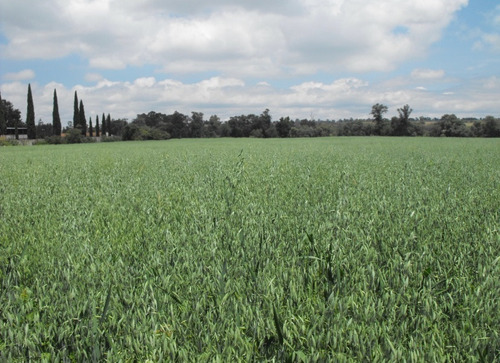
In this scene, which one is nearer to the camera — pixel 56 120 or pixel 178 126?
pixel 56 120

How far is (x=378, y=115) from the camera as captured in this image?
388ft

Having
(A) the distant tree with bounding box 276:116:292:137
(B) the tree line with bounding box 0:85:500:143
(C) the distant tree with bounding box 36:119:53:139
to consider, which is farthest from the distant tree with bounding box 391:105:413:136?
(C) the distant tree with bounding box 36:119:53:139

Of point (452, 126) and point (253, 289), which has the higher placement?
point (452, 126)

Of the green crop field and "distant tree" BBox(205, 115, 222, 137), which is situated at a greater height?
"distant tree" BBox(205, 115, 222, 137)

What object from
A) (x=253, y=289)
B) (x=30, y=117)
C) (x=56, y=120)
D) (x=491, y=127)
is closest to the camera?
(x=253, y=289)

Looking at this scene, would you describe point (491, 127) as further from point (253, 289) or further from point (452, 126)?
point (253, 289)

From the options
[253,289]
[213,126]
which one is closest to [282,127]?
[213,126]

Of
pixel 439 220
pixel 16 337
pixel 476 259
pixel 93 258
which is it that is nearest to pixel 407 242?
pixel 476 259

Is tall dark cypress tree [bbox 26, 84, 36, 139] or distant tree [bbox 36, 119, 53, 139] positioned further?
distant tree [bbox 36, 119, 53, 139]

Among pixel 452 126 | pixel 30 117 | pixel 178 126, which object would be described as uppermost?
pixel 30 117

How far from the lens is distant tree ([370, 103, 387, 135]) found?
113275 mm

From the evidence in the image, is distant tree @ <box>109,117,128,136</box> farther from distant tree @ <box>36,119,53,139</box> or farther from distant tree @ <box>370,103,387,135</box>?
distant tree @ <box>370,103,387,135</box>

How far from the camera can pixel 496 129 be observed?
92.2 m

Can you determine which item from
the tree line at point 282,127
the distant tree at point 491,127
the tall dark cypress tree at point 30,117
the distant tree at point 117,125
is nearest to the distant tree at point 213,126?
the tree line at point 282,127
